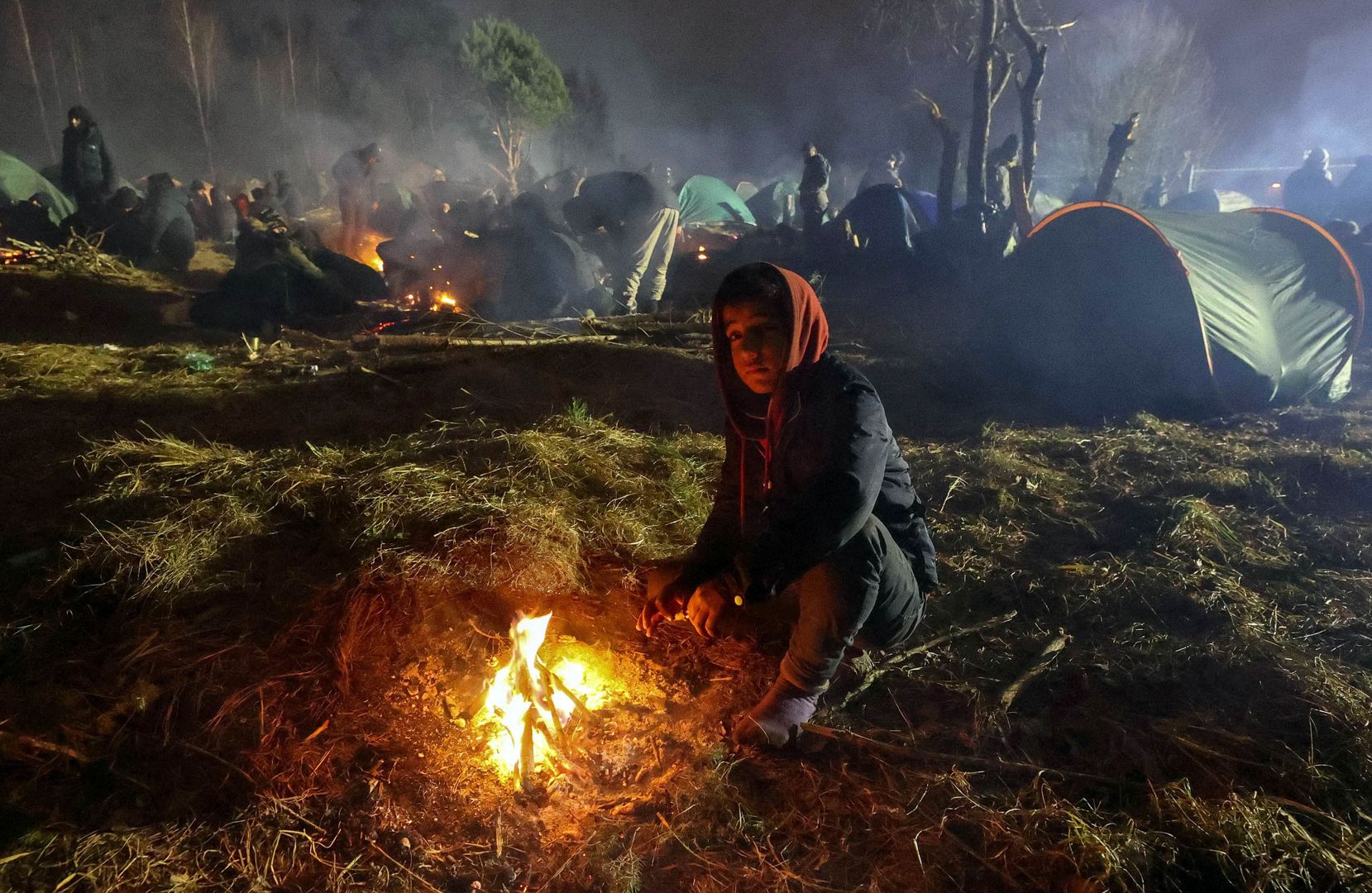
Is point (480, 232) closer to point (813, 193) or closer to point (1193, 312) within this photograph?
point (813, 193)

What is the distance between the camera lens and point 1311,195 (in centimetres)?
1820

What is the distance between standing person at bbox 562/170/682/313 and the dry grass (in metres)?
8.02

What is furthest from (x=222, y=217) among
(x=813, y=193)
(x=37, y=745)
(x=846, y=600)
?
(x=846, y=600)

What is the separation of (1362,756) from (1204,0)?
43.0 metres

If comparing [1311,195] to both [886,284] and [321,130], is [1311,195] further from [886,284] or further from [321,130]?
[321,130]

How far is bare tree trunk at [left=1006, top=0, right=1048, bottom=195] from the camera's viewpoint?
42.0 ft

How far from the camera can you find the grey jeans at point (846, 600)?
2.17m

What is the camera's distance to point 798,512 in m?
2.02

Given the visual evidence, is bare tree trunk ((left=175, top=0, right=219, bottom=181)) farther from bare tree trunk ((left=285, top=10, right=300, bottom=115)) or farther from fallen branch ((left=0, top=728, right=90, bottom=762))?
fallen branch ((left=0, top=728, right=90, bottom=762))

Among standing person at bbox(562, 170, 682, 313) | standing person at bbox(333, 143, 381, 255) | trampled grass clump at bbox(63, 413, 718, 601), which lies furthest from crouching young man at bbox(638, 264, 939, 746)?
standing person at bbox(333, 143, 381, 255)

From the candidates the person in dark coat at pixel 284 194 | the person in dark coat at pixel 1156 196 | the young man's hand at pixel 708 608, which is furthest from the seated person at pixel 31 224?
the person in dark coat at pixel 1156 196

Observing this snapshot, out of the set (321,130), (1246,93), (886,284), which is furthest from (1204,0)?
(321,130)

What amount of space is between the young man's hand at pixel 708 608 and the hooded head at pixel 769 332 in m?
0.56

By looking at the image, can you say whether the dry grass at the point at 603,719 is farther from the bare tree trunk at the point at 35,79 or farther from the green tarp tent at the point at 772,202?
the bare tree trunk at the point at 35,79
